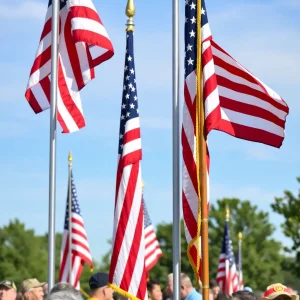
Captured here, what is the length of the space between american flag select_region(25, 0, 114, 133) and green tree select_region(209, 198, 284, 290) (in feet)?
291

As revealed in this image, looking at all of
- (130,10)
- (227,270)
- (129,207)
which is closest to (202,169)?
(129,207)

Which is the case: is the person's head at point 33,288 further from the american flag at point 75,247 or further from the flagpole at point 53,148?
the american flag at point 75,247

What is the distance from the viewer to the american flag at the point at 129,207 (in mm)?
12070

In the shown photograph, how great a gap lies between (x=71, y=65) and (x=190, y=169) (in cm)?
330

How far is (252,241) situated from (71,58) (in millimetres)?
95146

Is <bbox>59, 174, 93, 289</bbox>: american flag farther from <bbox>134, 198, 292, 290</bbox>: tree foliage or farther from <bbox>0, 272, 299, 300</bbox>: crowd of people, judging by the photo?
<bbox>134, 198, 292, 290</bbox>: tree foliage

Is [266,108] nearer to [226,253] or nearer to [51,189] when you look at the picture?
[51,189]

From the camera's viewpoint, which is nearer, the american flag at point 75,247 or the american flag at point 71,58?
the american flag at point 71,58

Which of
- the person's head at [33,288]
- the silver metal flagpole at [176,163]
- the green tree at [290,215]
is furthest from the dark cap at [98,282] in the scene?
the green tree at [290,215]

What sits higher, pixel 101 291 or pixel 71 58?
pixel 71 58

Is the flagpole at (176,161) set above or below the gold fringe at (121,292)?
above

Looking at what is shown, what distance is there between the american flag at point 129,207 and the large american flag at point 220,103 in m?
1.18

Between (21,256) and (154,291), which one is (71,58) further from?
(21,256)

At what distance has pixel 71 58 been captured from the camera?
1377 cm
